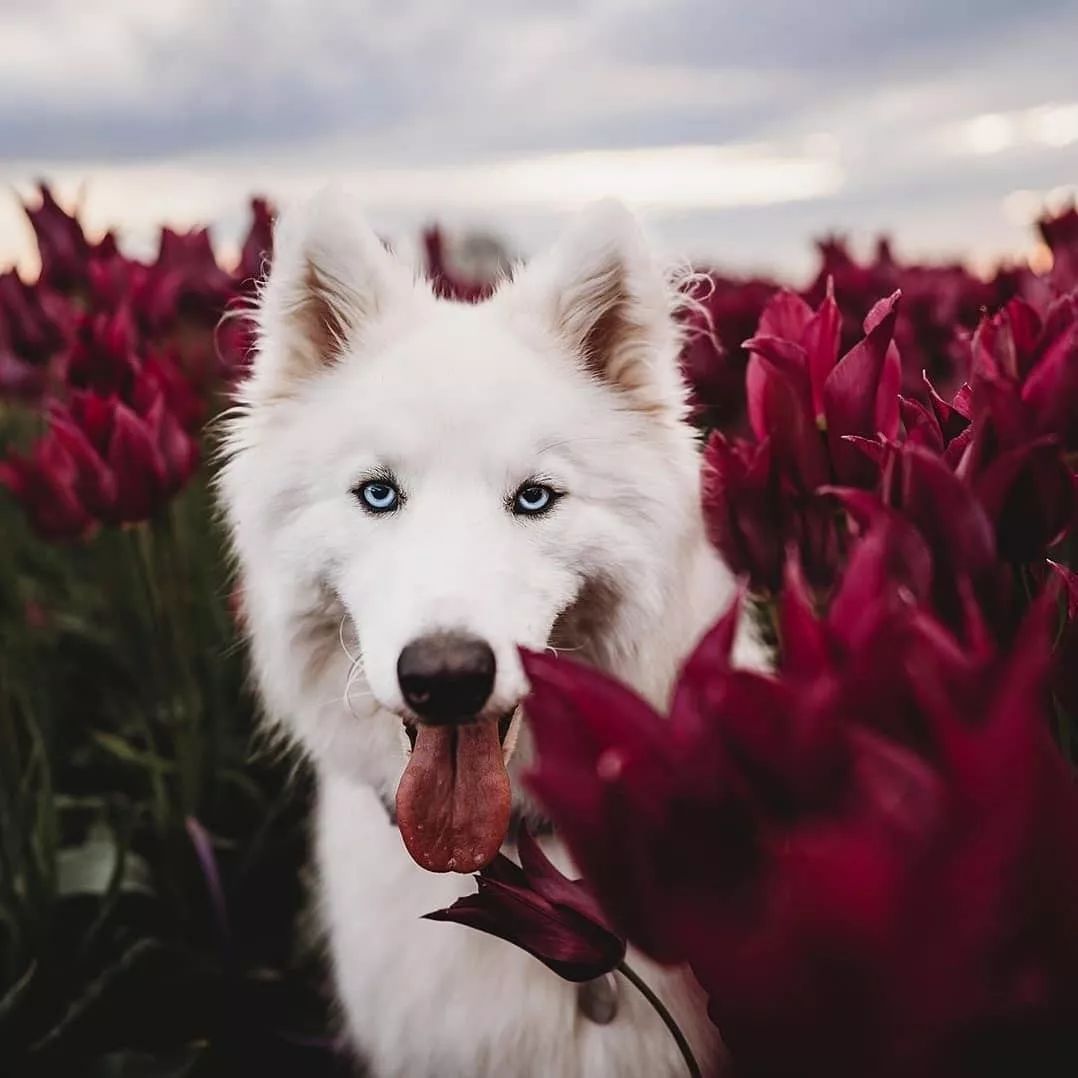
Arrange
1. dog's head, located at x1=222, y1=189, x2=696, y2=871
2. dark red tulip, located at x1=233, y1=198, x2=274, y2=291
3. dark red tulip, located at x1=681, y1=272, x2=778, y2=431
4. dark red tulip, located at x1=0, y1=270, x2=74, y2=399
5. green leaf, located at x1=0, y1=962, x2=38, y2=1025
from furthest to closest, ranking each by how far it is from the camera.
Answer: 1. dark red tulip, located at x1=233, y1=198, x2=274, y2=291
2. dark red tulip, located at x1=0, y1=270, x2=74, y2=399
3. dark red tulip, located at x1=681, y1=272, x2=778, y2=431
4. green leaf, located at x1=0, y1=962, x2=38, y2=1025
5. dog's head, located at x1=222, y1=189, x2=696, y2=871

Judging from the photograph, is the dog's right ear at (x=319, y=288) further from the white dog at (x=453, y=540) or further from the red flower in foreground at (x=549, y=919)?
the red flower in foreground at (x=549, y=919)

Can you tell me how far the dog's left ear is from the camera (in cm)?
138

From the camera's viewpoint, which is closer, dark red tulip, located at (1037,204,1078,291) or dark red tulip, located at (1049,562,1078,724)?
dark red tulip, located at (1049,562,1078,724)

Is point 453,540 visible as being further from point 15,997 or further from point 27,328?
point 27,328

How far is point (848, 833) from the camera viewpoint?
1.28 ft

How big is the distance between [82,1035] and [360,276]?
149 cm

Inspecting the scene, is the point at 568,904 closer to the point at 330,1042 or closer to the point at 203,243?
the point at 330,1042

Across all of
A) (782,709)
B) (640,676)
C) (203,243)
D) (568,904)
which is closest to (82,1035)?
(640,676)

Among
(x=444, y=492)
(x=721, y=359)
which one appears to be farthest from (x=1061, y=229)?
(x=444, y=492)

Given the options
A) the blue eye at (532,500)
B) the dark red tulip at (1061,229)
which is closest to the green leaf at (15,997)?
the blue eye at (532,500)

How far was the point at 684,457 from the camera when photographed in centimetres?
148

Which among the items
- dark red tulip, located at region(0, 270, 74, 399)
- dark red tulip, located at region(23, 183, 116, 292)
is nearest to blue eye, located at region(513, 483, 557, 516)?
dark red tulip, located at region(0, 270, 74, 399)

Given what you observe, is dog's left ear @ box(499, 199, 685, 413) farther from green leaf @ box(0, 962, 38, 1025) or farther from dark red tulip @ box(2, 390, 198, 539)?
green leaf @ box(0, 962, 38, 1025)

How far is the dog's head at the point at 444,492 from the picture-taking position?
1.13m
